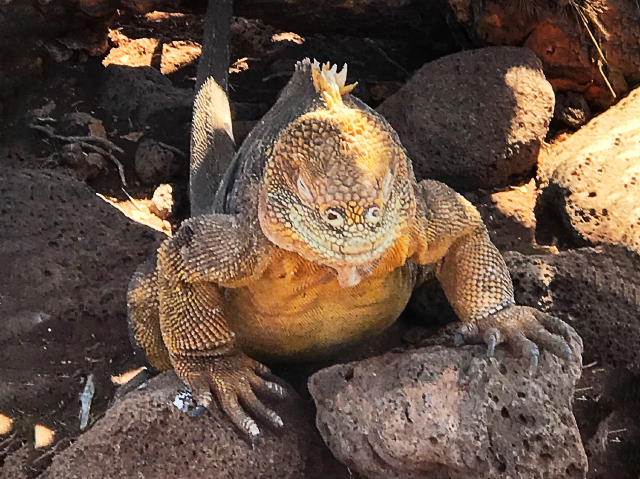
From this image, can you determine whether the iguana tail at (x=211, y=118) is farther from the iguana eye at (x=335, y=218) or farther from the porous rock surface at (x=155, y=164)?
the iguana eye at (x=335, y=218)

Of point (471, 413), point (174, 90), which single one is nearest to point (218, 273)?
point (471, 413)

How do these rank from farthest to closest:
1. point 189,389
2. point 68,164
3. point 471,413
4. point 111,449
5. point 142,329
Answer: point 68,164
point 142,329
point 189,389
point 111,449
point 471,413

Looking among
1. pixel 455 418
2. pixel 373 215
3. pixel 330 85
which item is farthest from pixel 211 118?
pixel 455 418

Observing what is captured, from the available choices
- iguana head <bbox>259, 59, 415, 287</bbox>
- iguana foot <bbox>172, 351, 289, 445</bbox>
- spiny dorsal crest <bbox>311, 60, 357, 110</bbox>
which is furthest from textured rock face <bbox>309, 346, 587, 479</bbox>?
spiny dorsal crest <bbox>311, 60, 357, 110</bbox>

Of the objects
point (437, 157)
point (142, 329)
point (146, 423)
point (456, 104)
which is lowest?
point (142, 329)

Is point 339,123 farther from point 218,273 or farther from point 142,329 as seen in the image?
point 142,329

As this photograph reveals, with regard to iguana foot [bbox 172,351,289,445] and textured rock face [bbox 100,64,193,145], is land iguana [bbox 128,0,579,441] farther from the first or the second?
textured rock face [bbox 100,64,193,145]
